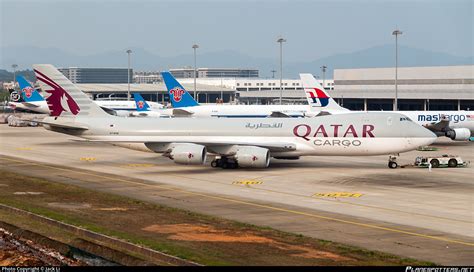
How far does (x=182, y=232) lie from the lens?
3078 cm

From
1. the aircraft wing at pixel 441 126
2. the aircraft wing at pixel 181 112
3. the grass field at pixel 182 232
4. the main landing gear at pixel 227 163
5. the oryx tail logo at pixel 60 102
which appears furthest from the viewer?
the aircraft wing at pixel 181 112

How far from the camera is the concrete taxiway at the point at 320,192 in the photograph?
31047 mm

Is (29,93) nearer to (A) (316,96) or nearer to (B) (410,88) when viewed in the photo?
(A) (316,96)

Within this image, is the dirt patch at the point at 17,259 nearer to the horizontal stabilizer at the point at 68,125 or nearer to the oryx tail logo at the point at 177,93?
the horizontal stabilizer at the point at 68,125

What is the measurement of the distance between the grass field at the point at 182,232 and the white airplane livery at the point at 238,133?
543 inches

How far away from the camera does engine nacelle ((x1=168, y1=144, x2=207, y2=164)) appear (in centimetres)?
5388

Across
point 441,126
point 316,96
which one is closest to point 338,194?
point 441,126

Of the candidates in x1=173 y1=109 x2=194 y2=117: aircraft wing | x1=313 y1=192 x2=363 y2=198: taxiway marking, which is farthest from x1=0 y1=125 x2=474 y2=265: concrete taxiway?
x1=173 y1=109 x2=194 y2=117: aircraft wing

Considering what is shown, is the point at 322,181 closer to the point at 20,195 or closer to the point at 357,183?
the point at 357,183

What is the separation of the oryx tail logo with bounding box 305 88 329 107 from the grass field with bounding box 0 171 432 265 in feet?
193

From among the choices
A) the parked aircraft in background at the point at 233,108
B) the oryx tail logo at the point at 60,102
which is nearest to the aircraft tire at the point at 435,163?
the oryx tail logo at the point at 60,102

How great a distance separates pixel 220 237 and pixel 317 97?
235ft

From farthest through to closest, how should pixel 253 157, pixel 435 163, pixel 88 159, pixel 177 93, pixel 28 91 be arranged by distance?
pixel 28 91, pixel 177 93, pixel 88 159, pixel 435 163, pixel 253 157

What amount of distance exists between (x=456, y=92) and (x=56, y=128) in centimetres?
10535
